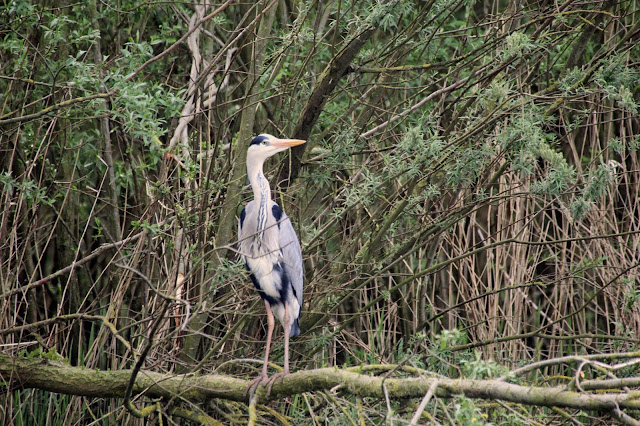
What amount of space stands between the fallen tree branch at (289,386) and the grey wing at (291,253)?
29.9 inches

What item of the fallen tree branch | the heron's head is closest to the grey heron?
the heron's head

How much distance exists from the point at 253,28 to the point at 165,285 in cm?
139

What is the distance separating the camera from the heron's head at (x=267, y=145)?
3781mm

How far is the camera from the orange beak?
3770mm

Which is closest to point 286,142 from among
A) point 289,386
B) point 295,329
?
point 295,329

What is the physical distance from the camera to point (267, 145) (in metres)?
3.81

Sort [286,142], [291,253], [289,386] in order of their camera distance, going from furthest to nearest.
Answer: [291,253]
[286,142]
[289,386]

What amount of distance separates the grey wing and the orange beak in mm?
374

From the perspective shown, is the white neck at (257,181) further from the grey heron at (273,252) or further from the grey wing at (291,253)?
the grey wing at (291,253)

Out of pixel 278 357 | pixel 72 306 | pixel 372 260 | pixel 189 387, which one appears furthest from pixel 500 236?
pixel 72 306

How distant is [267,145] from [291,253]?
0.57 m

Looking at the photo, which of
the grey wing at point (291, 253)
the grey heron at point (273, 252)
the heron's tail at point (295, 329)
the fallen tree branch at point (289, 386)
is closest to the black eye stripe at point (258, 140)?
the grey heron at point (273, 252)

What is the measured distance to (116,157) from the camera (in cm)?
556

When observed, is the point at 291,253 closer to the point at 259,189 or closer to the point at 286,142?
the point at 259,189
